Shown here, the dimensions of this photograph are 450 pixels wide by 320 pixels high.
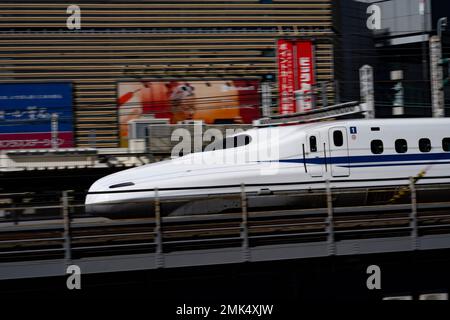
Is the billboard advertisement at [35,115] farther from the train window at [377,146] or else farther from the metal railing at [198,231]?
the metal railing at [198,231]

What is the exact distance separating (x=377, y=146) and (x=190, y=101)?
18060 mm

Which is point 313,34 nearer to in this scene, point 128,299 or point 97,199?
point 97,199

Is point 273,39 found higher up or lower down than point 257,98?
higher up

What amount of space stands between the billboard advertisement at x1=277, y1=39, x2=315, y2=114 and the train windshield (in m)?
13.4

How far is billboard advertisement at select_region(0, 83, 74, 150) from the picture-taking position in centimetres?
2989

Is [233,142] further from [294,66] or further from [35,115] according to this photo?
[35,115]

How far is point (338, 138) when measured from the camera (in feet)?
Answer: 47.3

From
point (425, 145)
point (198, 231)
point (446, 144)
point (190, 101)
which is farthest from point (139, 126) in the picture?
point (198, 231)

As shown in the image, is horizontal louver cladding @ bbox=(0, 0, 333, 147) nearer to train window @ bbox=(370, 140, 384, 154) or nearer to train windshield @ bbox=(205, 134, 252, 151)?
train window @ bbox=(370, 140, 384, 154)

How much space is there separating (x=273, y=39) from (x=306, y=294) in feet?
77.6

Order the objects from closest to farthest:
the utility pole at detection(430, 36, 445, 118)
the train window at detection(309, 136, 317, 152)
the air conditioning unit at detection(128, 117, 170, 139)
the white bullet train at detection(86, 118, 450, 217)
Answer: the white bullet train at detection(86, 118, 450, 217)
the train window at detection(309, 136, 317, 152)
the utility pole at detection(430, 36, 445, 118)
the air conditioning unit at detection(128, 117, 170, 139)

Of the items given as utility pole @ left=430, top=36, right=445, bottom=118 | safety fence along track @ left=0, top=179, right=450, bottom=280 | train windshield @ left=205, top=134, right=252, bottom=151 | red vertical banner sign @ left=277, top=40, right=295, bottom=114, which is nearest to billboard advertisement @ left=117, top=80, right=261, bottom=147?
red vertical banner sign @ left=277, top=40, right=295, bottom=114

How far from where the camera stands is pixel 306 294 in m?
10.2
